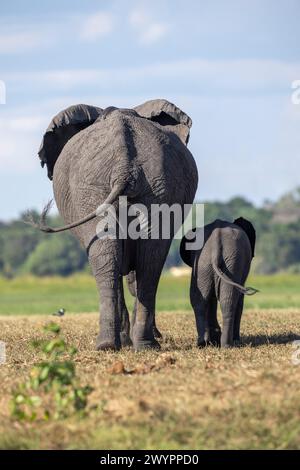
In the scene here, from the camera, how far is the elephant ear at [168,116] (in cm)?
1456

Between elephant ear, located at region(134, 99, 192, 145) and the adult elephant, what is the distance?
2.17 ft

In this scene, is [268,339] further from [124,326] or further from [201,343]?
[124,326]

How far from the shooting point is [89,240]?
13.0m

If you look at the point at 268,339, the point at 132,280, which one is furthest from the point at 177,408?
the point at 132,280

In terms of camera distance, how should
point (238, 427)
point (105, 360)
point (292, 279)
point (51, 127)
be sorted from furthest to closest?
point (292, 279), point (51, 127), point (105, 360), point (238, 427)

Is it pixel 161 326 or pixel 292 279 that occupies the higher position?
pixel 161 326

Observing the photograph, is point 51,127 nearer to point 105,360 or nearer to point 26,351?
point 26,351

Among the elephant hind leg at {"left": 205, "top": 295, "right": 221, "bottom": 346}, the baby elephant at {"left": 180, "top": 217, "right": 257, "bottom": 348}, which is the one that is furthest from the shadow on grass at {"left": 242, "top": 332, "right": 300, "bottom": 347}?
the baby elephant at {"left": 180, "top": 217, "right": 257, "bottom": 348}

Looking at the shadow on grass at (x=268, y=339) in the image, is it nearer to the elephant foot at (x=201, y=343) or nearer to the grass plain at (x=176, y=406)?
the elephant foot at (x=201, y=343)

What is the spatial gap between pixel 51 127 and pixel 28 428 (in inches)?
253

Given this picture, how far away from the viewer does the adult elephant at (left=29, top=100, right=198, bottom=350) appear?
12.8 meters

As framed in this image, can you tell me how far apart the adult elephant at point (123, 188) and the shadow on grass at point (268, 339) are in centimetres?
129

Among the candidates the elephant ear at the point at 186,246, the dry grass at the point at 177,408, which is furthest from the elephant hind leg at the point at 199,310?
the dry grass at the point at 177,408

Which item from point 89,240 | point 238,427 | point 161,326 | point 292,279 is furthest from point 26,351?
point 292,279
